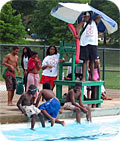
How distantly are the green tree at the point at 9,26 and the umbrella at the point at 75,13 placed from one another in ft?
→ 87.8

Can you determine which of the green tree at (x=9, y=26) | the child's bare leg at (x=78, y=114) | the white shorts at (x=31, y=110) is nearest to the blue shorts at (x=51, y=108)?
the white shorts at (x=31, y=110)

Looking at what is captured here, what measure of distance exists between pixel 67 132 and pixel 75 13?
3360 mm

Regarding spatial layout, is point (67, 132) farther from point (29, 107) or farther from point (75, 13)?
point (75, 13)

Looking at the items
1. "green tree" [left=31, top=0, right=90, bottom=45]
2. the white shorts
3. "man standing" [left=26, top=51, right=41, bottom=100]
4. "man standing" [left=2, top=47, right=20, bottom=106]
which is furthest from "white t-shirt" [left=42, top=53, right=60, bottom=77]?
"green tree" [left=31, top=0, right=90, bottom=45]

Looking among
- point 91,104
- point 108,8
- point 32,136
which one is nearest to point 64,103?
point 91,104

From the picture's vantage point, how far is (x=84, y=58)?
33.7ft

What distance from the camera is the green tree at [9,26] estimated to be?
38.7 metres

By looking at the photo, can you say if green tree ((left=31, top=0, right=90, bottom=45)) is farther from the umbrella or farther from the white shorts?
the white shorts

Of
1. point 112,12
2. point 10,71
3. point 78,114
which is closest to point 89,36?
point 78,114

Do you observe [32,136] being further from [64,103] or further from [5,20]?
[5,20]

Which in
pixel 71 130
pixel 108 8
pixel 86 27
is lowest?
pixel 71 130

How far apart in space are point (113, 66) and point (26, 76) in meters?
12.9

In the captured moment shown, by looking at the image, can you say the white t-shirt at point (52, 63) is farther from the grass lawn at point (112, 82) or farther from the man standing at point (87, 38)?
the grass lawn at point (112, 82)

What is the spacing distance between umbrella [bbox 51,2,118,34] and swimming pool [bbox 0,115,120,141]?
267cm
